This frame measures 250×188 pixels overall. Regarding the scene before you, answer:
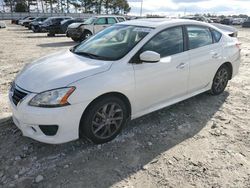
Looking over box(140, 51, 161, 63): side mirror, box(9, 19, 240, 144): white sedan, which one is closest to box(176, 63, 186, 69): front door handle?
box(9, 19, 240, 144): white sedan

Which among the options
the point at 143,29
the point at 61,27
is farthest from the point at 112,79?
the point at 61,27

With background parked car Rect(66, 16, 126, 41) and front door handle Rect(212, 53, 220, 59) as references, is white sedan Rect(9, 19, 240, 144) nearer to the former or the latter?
front door handle Rect(212, 53, 220, 59)

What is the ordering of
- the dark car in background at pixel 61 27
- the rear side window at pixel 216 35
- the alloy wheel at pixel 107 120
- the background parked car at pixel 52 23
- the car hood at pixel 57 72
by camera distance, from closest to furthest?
1. the car hood at pixel 57 72
2. the alloy wheel at pixel 107 120
3. the rear side window at pixel 216 35
4. the dark car in background at pixel 61 27
5. the background parked car at pixel 52 23

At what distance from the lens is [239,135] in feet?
13.5

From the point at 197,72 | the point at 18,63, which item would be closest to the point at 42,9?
the point at 18,63

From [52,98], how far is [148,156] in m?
1.42

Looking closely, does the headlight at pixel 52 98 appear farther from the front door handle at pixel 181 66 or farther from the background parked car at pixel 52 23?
the background parked car at pixel 52 23

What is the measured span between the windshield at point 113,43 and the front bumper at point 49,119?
1.00 metres

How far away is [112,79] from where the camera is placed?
3529mm

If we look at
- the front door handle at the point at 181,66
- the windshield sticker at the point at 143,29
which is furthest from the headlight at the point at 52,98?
the front door handle at the point at 181,66

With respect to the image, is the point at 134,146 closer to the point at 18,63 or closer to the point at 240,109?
the point at 240,109

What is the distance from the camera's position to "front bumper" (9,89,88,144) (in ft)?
10.5

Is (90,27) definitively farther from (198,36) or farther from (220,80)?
(198,36)

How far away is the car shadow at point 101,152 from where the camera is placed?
3.12m
